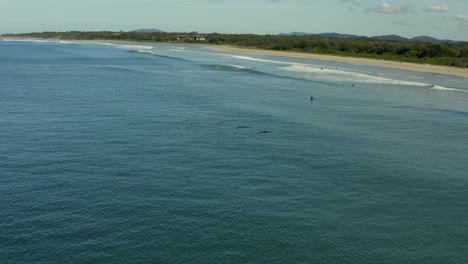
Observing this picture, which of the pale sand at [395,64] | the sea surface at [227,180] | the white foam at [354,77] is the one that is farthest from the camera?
the pale sand at [395,64]

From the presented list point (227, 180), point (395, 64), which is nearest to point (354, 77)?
point (395, 64)

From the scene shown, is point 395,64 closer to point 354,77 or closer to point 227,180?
Result: point 354,77

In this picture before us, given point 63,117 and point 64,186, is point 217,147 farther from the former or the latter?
point 63,117

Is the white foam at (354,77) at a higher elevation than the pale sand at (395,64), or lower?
lower

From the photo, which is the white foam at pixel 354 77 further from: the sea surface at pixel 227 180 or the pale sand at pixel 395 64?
the sea surface at pixel 227 180

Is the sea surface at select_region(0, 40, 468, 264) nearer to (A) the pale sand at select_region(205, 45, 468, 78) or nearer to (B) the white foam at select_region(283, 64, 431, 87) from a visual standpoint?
(B) the white foam at select_region(283, 64, 431, 87)

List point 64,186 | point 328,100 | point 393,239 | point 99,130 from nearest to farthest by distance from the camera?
point 393,239
point 64,186
point 99,130
point 328,100

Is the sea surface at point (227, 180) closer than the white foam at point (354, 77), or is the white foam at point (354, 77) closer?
the sea surface at point (227, 180)

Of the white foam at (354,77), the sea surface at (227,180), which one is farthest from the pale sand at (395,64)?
the sea surface at (227,180)

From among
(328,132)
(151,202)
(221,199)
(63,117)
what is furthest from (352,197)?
(63,117)
